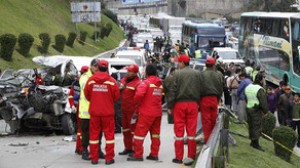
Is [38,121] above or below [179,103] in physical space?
below

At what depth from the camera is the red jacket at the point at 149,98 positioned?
9.68m

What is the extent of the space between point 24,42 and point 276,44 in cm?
1280

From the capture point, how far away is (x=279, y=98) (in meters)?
16.9

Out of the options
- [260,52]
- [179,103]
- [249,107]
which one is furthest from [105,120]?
[260,52]

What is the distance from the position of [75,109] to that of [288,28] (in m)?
18.6

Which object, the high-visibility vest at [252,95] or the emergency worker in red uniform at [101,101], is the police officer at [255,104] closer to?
the high-visibility vest at [252,95]

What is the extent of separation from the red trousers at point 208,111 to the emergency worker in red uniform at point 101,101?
1.83 metres

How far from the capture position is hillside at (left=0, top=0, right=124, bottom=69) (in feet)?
98.1

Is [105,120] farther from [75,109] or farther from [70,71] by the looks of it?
[70,71]

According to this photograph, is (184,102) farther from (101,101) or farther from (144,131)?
(101,101)

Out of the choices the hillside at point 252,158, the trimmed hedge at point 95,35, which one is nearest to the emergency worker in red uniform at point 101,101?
the hillside at point 252,158

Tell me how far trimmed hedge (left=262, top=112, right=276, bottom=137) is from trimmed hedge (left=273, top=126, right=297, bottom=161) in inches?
71.2

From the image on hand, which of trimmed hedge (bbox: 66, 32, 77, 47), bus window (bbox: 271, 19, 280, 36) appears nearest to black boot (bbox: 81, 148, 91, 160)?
bus window (bbox: 271, 19, 280, 36)

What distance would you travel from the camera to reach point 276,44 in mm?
29422
